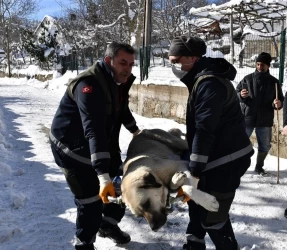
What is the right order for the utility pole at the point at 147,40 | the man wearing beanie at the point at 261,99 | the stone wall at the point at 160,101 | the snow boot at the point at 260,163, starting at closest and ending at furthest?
the man wearing beanie at the point at 261,99 < the snow boot at the point at 260,163 < the stone wall at the point at 160,101 < the utility pole at the point at 147,40

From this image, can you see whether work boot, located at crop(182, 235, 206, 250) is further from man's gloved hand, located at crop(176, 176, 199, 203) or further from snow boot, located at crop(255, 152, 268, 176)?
snow boot, located at crop(255, 152, 268, 176)

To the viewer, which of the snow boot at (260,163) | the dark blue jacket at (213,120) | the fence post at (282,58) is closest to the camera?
the dark blue jacket at (213,120)

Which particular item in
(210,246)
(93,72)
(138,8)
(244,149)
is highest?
(138,8)

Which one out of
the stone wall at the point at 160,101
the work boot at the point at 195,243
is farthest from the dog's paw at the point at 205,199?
the stone wall at the point at 160,101

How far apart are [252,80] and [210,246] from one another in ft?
8.89

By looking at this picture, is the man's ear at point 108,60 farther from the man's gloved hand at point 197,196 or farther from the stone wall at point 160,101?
the stone wall at point 160,101

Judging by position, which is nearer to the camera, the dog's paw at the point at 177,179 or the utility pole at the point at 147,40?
the dog's paw at the point at 177,179

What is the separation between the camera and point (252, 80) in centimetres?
520

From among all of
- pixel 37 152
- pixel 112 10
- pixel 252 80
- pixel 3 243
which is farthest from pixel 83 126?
pixel 112 10

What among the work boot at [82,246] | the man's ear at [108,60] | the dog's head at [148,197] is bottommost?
the work boot at [82,246]

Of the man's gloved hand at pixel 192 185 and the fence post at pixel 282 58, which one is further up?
the fence post at pixel 282 58

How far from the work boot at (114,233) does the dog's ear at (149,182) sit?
3.76 ft

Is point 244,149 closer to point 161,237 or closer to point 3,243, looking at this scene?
point 161,237

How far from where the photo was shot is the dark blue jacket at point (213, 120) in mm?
2371
